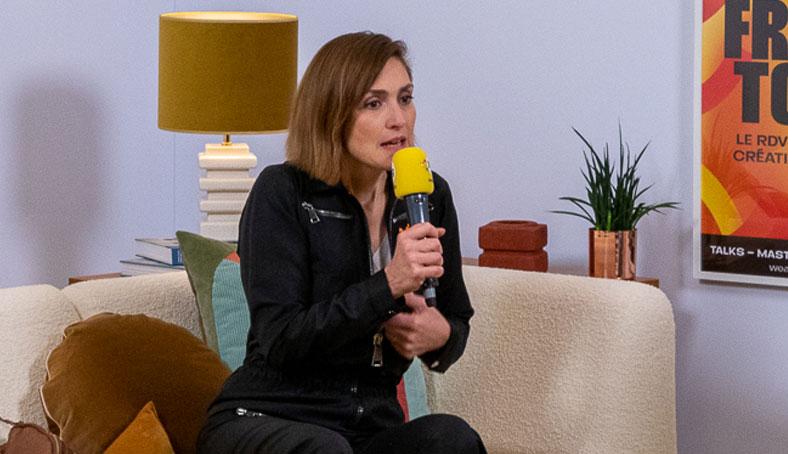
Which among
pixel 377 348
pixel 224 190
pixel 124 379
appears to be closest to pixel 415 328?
pixel 377 348

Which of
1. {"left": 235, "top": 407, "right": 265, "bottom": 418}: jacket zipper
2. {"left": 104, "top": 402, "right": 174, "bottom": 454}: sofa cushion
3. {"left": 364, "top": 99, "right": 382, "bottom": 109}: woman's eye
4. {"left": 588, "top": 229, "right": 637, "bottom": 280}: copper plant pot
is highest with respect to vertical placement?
{"left": 364, "top": 99, "right": 382, "bottom": 109}: woman's eye

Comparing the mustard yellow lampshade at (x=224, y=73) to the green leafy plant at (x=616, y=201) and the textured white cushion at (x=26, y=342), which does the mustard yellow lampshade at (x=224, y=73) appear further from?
the textured white cushion at (x=26, y=342)

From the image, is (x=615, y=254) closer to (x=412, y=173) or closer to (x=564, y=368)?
(x=564, y=368)

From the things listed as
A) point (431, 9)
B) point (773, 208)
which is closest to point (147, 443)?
point (773, 208)

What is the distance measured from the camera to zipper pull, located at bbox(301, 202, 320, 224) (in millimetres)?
2379

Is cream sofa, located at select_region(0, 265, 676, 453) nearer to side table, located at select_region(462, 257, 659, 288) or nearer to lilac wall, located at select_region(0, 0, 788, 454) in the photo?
side table, located at select_region(462, 257, 659, 288)

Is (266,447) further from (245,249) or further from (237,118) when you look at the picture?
(237,118)

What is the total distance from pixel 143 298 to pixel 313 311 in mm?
689

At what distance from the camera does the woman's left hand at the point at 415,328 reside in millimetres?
2289

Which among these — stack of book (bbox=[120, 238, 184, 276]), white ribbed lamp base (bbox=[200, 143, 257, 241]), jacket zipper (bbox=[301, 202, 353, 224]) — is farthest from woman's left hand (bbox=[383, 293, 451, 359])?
white ribbed lamp base (bbox=[200, 143, 257, 241])

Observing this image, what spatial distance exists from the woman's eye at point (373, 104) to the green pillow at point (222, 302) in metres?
0.59

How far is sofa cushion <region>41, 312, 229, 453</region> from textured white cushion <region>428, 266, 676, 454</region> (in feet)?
2.14

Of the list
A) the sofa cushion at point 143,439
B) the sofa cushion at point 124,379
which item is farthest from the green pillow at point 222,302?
the sofa cushion at point 143,439

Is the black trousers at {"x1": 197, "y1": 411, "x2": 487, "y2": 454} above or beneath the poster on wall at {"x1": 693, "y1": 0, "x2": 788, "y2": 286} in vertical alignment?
beneath
